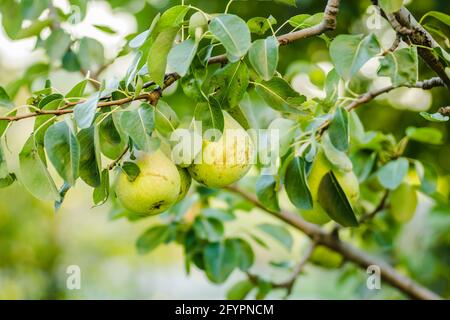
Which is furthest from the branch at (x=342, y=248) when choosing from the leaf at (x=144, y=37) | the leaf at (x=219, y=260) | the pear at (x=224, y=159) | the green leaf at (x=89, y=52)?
the leaf at (x=144, y=37)

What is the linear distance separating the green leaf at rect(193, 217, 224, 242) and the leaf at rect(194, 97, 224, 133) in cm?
63

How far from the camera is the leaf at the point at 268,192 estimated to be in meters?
0.98

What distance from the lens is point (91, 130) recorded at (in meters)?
0.75

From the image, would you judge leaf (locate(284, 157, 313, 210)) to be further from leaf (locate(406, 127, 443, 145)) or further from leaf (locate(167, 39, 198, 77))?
leaf (locate(406, 127, 443, 145))

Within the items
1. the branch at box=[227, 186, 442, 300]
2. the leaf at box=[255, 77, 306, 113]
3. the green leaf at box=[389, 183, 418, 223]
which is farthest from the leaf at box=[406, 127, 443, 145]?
the leaf at box=[255, 77, 306, 113]

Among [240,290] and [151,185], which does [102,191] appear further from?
[240,290]

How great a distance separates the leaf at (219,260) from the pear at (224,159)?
59 centimetres

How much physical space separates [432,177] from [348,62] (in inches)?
27.3

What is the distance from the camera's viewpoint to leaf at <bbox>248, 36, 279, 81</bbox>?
2.31ft

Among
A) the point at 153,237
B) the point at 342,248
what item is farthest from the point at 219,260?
the point at 342,248

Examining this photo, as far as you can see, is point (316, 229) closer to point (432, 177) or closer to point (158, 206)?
point (432, 177)

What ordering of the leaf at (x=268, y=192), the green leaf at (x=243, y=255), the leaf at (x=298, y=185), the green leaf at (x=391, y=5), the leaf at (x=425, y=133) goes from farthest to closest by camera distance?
the green leaf at (x=243, y=255) < the leaf at (x=425, y=133) < the leaf at (x=268, y=192) < the leaf at (x=298, y=185) < the green leaf at (x=391, y=5)

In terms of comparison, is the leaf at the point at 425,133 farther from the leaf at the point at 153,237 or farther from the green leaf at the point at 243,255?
the leaf at the point at 153,237
